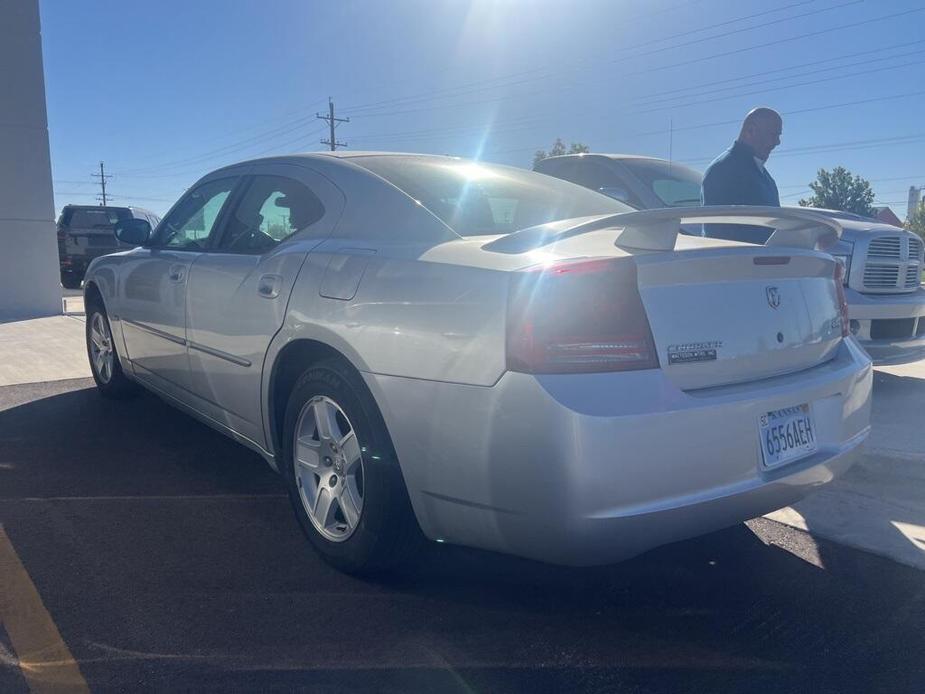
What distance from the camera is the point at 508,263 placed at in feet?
7.91

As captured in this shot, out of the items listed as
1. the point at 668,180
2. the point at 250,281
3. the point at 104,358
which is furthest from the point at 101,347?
the point at 668,180

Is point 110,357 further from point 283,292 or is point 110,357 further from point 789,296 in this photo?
point 789,296

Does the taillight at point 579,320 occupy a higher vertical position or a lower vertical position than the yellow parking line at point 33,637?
higher

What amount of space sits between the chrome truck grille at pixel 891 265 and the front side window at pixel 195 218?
442cm

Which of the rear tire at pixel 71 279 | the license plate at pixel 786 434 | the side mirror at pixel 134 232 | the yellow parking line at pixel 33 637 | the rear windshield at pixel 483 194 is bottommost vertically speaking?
the rear tire at pixel 71 279

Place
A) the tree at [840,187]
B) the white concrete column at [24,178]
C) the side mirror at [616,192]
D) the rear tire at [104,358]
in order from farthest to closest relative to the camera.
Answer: the tree at [840,187] < the white concrete column at [24,178] < the side mirror at [616,192] < the rear tire at [104,358]

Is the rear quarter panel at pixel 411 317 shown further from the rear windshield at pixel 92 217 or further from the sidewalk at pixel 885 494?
the rear windshield at pixel 92 217

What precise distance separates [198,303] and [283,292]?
88cm

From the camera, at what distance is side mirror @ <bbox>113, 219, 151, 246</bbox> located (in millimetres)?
5090

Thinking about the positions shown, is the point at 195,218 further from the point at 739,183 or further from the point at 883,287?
the point at 883,287

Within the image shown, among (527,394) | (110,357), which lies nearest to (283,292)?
(527,394)

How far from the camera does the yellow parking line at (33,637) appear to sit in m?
2.32

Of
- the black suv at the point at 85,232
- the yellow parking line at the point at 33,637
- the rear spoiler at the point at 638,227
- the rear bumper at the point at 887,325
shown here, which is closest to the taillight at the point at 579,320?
the rear spoiler at the point at 638,227

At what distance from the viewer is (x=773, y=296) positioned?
2.68 m
